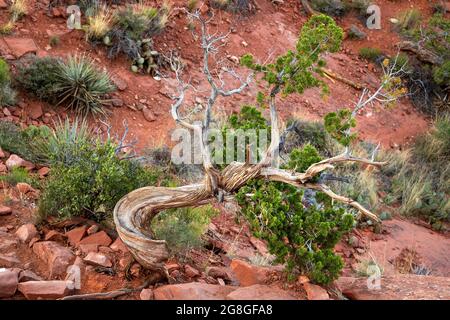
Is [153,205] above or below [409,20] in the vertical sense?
above

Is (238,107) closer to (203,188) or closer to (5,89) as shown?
(5,89)

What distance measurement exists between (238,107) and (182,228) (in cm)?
466

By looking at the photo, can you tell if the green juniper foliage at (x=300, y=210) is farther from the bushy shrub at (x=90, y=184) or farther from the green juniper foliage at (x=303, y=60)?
the bushy shrub at (x=90, y=184)

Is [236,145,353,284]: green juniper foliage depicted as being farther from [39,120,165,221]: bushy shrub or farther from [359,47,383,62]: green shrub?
[359,47,383,62]: green shrub

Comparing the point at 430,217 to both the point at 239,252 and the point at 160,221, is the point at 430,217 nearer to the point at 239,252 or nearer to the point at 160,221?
the point at 239,252

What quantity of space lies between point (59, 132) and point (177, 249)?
8.52 ft

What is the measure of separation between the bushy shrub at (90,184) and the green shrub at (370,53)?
8.44 metres

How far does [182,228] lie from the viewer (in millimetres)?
5617

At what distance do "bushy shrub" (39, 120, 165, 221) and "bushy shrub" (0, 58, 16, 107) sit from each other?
2.48m

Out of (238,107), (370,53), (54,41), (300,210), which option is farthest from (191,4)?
(300,210)

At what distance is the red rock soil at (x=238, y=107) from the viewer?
5.24m

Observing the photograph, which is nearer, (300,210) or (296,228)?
(296,228)

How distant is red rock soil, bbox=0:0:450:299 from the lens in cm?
524

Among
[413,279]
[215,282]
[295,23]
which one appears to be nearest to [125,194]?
[215,282]
